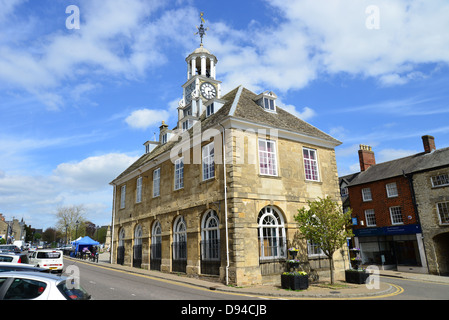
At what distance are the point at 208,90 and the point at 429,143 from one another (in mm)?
21596

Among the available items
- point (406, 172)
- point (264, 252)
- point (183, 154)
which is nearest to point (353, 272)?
point (264, 252)

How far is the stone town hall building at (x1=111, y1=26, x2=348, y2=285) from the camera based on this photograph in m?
15.5

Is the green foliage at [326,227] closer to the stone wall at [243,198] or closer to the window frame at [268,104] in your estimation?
the stone wall at [243,198]

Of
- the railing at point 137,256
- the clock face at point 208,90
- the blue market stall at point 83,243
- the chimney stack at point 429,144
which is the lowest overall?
the railing at point 137,256

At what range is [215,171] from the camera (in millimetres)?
16953

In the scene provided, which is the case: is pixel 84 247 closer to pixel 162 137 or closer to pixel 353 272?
pixel 162 137

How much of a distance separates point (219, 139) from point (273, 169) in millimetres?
3672

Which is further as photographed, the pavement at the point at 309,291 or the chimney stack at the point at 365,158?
the chimney stack at the point at 365,158

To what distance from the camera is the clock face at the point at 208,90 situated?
1056 inches

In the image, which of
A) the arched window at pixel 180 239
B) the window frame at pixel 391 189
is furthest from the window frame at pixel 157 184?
the window frame at pixel 391 189

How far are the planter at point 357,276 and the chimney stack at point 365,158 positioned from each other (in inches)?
827

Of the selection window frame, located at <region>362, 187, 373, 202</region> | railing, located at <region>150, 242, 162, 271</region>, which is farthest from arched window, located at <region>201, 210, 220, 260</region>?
window frame, located at <region>362, 187, 373, 202</region>

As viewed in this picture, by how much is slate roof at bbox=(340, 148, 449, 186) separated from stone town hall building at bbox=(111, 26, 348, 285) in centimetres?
1165

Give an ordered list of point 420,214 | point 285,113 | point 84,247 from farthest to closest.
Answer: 1. point 84,247
2. point 420,214
3. point 285,113
